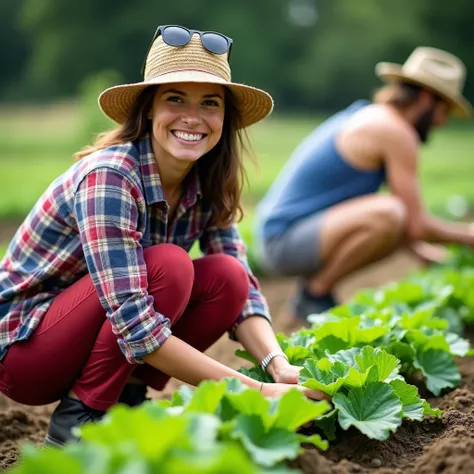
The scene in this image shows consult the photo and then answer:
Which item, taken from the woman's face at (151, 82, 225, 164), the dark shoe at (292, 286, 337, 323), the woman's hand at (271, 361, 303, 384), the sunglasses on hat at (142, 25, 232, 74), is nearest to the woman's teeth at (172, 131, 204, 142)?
the woman's face at (151, 82, 225, 164)

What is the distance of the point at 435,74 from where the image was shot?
4.43 meters

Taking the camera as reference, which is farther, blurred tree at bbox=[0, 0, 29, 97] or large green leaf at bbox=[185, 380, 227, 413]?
blurred tree at bbox=[0, 0, 29, 97]

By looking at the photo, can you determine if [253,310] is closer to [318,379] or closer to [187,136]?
[318,379]

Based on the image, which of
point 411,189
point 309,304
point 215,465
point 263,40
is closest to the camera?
point 215,465

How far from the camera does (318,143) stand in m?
4.48

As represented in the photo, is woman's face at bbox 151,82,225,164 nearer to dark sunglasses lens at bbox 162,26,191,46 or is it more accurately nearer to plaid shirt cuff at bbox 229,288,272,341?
dark sunglasses lens at bbox 162,26,191,46

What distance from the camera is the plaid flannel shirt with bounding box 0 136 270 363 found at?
2.25 m

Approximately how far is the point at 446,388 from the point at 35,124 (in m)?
27.1

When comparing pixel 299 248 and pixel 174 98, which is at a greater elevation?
pixel 174 98

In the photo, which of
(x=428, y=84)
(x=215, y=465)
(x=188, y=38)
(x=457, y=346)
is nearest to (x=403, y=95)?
(x=428, y=84)

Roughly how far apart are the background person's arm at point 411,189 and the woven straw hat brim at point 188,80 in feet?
5.56

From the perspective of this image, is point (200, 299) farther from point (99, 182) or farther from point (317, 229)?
point (317, 229)

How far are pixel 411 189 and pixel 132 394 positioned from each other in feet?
7.22

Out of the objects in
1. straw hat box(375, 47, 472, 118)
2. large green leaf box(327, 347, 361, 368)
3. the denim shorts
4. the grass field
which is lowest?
the grass field
